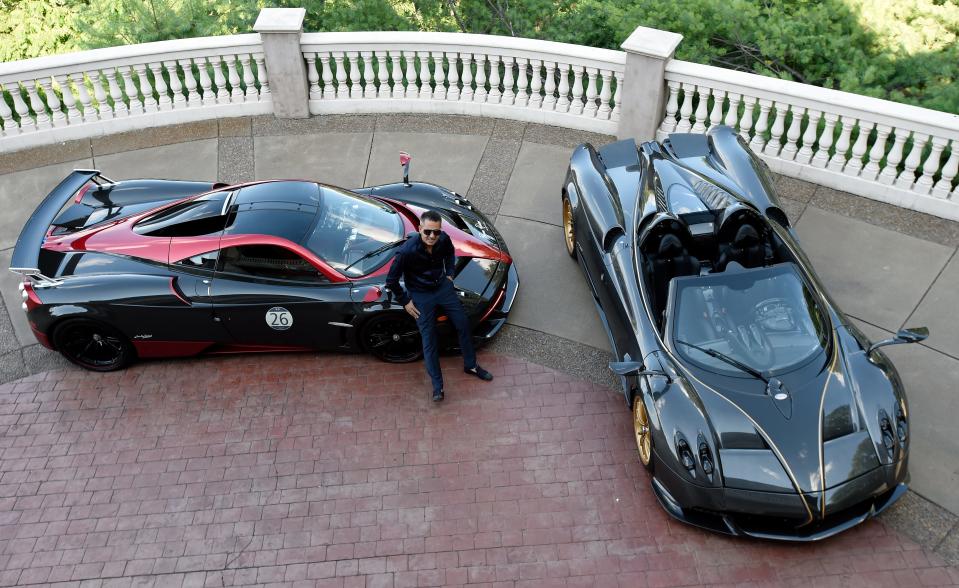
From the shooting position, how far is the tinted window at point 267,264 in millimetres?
6969

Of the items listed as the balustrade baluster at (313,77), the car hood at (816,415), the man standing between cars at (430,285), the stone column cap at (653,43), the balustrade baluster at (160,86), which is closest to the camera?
the car hood at (816,415)

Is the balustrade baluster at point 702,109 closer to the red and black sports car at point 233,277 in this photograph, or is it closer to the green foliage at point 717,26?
the green foliage at point 717,26

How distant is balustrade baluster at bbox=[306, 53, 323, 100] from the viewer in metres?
10.2

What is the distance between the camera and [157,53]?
9820mm

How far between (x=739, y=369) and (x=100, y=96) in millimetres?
7932

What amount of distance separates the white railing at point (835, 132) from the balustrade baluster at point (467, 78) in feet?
7.56

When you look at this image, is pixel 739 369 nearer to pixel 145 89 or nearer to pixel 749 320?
pixel 749 320

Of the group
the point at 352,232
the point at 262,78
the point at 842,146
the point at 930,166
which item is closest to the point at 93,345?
the point at 352,232

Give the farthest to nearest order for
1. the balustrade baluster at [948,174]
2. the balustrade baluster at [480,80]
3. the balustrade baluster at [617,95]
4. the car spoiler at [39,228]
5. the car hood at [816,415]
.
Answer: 1. the balustrade baluster at [480,80]
2. the balustrade baluster at [617,95]
3. the balustrade baluster at [948,174]
4. the car spoiler at [39,228]
5. the car hood at [816,415]

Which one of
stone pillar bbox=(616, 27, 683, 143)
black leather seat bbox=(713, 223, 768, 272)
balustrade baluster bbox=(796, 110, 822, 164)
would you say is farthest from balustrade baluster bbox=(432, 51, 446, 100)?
black leather seat bbox=(713, 223, 768, 272)

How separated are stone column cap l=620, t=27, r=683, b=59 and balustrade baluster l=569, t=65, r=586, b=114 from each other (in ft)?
2.40

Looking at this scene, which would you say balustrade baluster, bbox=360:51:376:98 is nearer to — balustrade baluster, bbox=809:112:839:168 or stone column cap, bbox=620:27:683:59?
stone column cap, bbox=620:27:683:59

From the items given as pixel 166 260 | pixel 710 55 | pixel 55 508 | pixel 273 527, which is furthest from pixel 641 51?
pixel 55 508

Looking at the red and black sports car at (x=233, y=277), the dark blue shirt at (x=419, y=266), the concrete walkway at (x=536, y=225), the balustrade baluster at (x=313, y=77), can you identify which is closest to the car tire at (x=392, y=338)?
the red and black sports car at (x=233, y=277)
